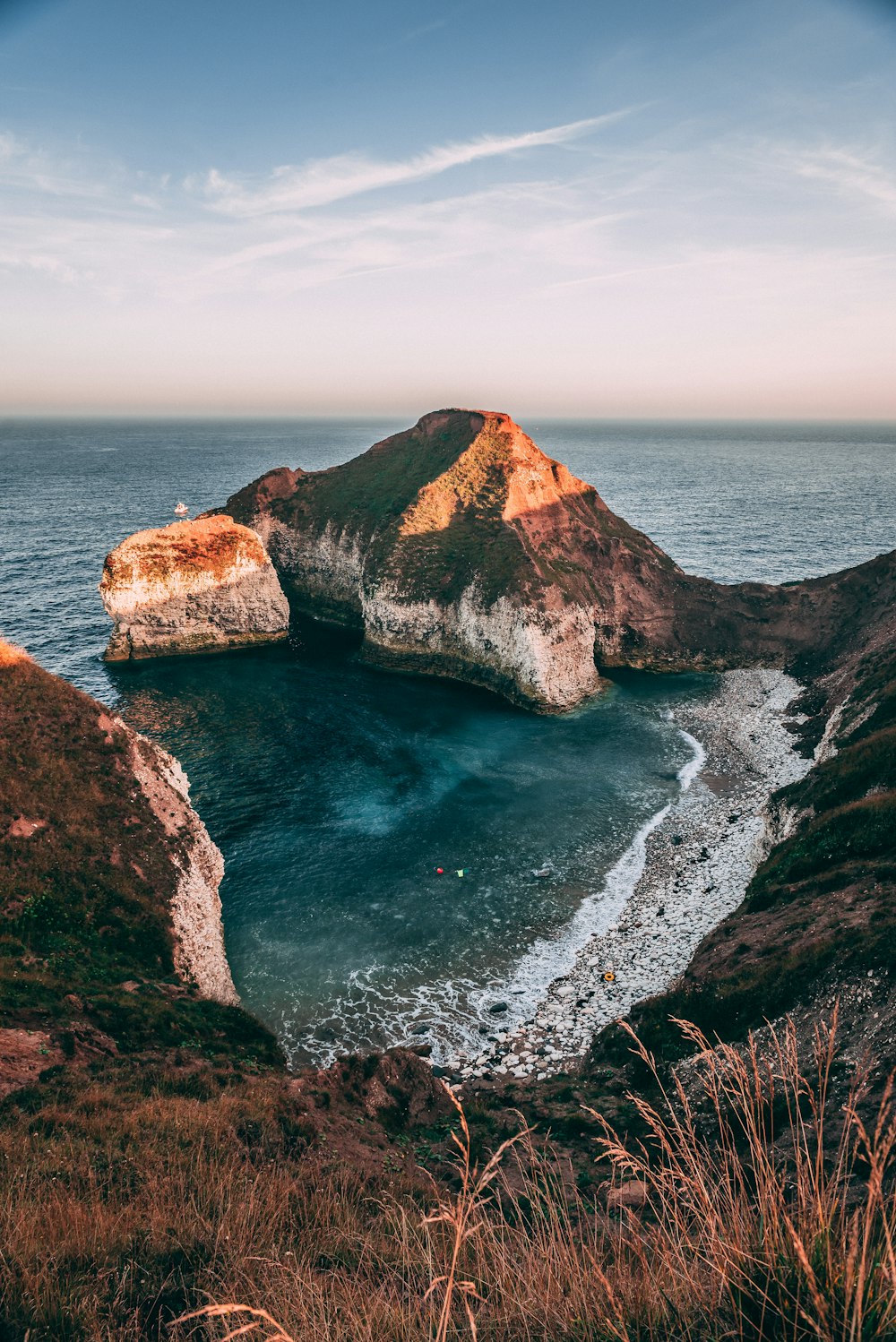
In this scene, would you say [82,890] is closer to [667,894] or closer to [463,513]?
[667,894]

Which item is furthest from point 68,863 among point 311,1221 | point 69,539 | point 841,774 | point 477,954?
point 69,539

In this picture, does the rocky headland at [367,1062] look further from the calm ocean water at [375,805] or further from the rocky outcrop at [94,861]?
the calm ocean water at [375,805]

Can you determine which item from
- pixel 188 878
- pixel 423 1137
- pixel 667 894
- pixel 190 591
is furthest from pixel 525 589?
pixel 423 1137

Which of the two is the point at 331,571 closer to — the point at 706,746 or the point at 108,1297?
the point at 706,746

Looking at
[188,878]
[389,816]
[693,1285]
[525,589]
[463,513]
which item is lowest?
[389,816]

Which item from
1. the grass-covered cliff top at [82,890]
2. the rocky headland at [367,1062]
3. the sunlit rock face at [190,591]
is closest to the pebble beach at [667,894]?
the rocky headland at [367,1062]

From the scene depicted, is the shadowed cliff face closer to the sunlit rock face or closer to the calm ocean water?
the calm ocean water

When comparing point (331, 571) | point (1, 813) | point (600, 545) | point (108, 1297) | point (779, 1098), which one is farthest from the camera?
point (331, 571)
